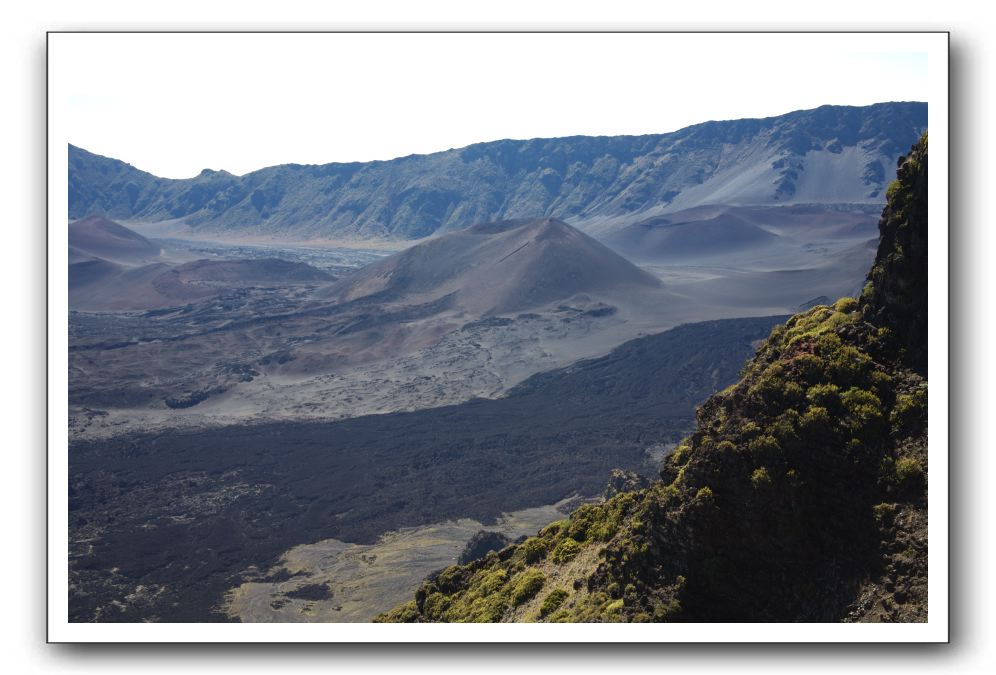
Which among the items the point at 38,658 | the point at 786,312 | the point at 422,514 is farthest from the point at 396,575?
the point at 786,312

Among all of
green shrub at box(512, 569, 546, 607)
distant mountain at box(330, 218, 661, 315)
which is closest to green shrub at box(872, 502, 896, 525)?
green shrub at box(512, 569, 546, 607)

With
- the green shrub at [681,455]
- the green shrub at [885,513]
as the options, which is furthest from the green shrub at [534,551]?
the green shrub at [885,513]

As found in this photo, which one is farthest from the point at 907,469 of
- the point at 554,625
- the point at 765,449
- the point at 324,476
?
the point at 324,476

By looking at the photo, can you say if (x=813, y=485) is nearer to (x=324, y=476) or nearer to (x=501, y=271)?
(x=324, y=476)

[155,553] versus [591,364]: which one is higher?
[591,364]

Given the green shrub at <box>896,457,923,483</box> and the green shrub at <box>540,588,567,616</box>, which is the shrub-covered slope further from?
the green shrub at <box>540,588,567,616</box>

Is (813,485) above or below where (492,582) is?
above

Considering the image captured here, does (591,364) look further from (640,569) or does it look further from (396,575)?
(640,569)
